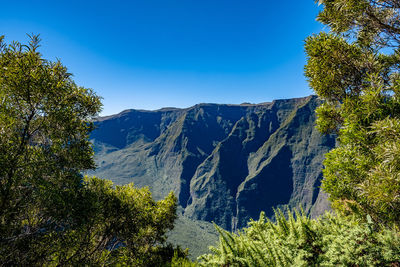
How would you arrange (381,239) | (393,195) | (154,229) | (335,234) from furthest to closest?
(154,229)
(393,195)
(335,234)
(381,239)

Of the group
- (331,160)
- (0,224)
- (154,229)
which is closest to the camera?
(0,224)

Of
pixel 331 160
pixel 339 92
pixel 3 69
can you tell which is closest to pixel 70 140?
pixel 3 69

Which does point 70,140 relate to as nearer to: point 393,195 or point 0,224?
point 0,224

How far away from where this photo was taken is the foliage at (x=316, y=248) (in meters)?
4.70

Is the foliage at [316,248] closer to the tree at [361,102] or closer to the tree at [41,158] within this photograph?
the tree at [361,102]

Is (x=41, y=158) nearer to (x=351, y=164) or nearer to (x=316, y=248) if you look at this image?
(x=316, y=248)

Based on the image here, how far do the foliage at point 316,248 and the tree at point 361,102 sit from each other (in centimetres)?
350

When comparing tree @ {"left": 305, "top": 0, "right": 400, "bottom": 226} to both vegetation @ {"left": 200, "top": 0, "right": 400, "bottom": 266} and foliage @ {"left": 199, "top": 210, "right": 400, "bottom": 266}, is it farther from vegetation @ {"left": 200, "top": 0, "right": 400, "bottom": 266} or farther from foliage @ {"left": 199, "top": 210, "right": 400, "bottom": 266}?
foliage @ {"left": 199, "top": 210, "right": 400, "bottom": 266}

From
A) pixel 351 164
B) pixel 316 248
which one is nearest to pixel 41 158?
pixel 316 248

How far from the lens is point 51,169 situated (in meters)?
10.5

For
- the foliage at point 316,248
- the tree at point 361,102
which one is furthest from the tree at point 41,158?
the tree at point 361,102

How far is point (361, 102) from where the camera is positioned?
33.7 ft

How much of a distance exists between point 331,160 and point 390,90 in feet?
15.0

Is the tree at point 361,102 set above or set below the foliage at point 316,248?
above
